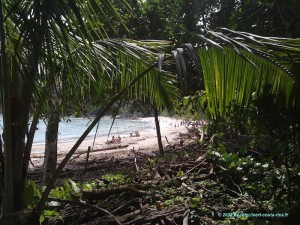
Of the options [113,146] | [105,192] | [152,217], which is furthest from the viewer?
[113,146]

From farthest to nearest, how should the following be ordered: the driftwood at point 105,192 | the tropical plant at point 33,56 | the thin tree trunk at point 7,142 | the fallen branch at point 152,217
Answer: the driftwood at point 105,192 → the fallen branch at point 152,217 → the thin tree trunk at point 7,142 → the tropical plant at point 33,56

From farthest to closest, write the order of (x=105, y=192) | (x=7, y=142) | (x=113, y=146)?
(x=113, y=146)
(x=105, y=192)
(x=7, y=142)

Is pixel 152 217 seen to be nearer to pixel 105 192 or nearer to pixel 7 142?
pixel 105 192

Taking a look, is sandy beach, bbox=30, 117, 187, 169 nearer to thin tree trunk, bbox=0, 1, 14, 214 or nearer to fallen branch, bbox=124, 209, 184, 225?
fallen branch, bbox=124, 209, 184, 225

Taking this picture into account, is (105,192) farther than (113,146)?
No

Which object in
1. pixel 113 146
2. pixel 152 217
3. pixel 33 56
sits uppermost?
pixel 33 56

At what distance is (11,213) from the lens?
1.80 meters

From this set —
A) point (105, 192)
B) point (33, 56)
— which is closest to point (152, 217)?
point (105, 192)

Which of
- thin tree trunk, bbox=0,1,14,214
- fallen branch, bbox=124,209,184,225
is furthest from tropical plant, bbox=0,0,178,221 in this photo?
fallen branch, bbox=124,209,184,225

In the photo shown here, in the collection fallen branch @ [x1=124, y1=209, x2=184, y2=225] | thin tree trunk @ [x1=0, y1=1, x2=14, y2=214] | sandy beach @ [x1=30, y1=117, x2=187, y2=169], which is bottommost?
sandy beach @ [x1=30, y1=117, x2=187, y2=169]

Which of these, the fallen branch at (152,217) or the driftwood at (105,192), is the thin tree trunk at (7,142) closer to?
the fallen branch at (152,217)

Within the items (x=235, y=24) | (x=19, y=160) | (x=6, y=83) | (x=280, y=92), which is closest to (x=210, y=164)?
(x=280, y=92)

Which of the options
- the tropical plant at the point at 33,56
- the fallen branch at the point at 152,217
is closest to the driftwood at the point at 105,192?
the fallen branch at the point at 152,217

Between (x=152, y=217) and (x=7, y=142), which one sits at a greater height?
(x=7, y=142)
